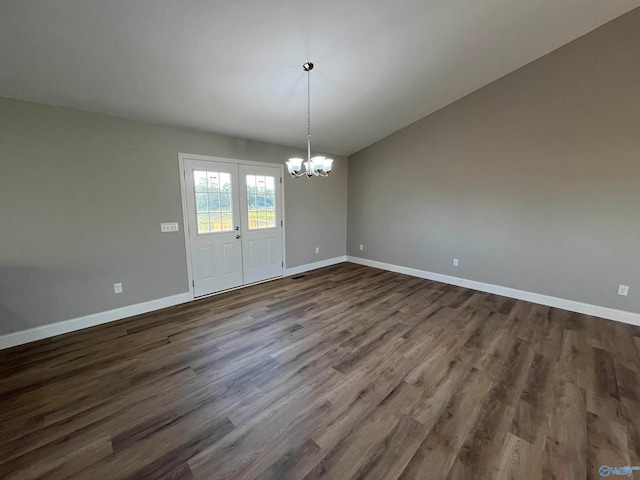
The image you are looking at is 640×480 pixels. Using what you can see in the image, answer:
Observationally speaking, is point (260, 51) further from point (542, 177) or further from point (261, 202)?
point (542, 177)

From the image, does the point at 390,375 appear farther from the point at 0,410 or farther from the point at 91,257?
the point at 91,257

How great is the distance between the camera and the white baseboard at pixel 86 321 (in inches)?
106

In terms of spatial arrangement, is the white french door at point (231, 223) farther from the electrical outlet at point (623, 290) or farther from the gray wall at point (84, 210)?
the electrical outlet at point (623, 290)

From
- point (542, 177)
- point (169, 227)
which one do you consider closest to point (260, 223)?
point (169, 227)

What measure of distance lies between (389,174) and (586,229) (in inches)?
123

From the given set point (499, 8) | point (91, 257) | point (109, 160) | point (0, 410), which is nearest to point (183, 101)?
point (109, 160)

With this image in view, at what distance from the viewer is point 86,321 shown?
10.1ft

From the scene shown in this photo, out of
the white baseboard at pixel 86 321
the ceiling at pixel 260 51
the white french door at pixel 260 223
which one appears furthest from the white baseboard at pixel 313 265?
the ceiling at pixel 260 51

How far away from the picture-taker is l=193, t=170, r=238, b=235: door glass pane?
3.84 metres

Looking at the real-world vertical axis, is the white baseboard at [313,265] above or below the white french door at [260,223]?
below

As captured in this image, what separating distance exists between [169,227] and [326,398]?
3.10 metres

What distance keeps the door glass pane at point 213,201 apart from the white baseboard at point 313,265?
158 centimetres

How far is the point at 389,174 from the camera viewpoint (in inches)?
209

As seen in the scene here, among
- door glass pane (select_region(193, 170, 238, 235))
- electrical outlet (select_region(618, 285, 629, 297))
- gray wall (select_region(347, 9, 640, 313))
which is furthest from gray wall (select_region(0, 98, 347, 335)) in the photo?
electrical outlet (select_region(618, 285, 629, 297))
